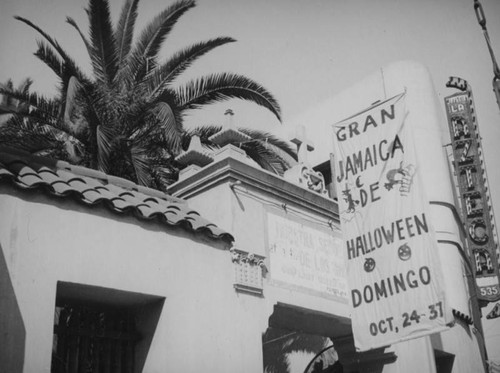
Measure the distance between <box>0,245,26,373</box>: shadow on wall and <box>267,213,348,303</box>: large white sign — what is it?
4.13 metres

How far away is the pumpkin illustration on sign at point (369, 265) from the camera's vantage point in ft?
27.8

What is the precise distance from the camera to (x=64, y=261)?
266 inches

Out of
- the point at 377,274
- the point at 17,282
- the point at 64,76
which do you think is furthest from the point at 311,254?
the point at 64,76

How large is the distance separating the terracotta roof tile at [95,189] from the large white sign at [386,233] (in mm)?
1939

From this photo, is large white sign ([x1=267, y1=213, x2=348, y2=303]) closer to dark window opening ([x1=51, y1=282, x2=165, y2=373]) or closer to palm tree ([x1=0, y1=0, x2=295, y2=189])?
dark window opening ([x1=51, y1=282, x2=165, y2=373])

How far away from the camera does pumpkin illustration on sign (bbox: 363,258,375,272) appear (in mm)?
8461

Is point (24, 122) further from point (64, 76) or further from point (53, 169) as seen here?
point (53, 169)

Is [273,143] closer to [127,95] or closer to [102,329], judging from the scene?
[127,95]

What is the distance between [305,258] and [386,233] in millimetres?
1891

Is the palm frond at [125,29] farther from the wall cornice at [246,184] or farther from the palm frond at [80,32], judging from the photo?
the wall cornice at [246,184]

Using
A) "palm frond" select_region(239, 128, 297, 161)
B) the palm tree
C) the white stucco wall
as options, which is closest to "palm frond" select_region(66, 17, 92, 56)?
the palm tree

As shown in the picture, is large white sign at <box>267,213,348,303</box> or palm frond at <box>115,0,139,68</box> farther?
palm frond at <box>115,0,139,68</box>

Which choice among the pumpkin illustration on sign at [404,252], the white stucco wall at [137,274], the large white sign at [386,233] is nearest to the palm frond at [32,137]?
the white stucco wall at [137,274]

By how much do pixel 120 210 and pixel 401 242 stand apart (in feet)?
12.5
